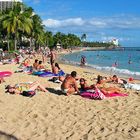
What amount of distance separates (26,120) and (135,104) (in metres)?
3.72

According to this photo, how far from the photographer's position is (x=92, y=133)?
8.05m

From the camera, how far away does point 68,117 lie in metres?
9.55

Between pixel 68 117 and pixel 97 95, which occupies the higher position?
pixel 97 95

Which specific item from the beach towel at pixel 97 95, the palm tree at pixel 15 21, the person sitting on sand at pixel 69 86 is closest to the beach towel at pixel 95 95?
the beach towel at pixel 97 95

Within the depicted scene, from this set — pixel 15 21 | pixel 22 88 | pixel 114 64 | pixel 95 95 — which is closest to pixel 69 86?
pixel 95 95

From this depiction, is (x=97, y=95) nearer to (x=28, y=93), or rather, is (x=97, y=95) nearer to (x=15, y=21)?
(x=28, y=93)

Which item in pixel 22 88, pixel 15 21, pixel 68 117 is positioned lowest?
pixel 68 117

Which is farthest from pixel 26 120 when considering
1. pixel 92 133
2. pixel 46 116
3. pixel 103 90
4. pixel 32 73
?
pixel 32 73

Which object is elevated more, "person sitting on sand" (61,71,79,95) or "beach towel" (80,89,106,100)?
"person sitting on sand" (61,71,79,95)

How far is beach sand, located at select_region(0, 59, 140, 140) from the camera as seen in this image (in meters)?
7.97

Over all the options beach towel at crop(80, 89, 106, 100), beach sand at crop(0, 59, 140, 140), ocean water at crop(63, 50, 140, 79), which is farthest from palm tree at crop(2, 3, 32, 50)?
beach towel at crop(80, 89, 106, 100)

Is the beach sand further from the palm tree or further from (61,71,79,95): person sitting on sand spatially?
the palm tree

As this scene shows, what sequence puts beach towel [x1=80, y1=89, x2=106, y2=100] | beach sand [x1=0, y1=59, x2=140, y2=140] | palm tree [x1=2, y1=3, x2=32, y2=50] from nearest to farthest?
1. beach sand [x1=0, y1=59, x2=140, y2=140]
2. beach towel [x1=80, y1=89, x2=106, y2=100]
3. palm tree [x1=2, y1=3, x2=32, y2=50]

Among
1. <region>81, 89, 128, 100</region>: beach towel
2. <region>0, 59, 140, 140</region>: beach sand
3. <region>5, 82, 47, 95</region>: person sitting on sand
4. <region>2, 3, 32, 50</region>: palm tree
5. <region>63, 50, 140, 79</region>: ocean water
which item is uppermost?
<region>2, 3, 32, 50</region>: palm tree
